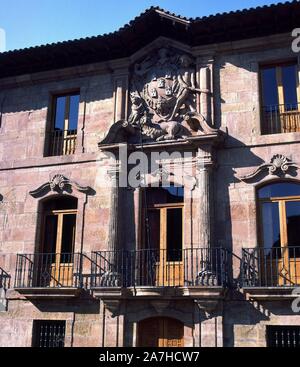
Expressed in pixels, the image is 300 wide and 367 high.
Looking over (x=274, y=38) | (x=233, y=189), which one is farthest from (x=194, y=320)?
(x=274, y=38)

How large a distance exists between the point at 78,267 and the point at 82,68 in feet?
18.3

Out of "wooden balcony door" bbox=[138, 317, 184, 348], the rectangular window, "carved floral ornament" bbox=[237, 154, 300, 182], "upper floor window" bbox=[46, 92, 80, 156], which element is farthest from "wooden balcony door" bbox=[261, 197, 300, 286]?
"upper floor window" bbox=[46, 92, 80, 156]

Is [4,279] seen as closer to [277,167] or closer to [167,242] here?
[167,242]

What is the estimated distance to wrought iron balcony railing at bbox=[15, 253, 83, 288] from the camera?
44.0 ft

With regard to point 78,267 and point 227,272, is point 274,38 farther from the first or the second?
point 78,267

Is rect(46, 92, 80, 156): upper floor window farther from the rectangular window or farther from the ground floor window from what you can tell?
the ground floor window

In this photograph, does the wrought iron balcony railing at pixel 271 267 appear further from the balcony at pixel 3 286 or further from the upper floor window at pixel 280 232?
the balcony at pixel 3 286

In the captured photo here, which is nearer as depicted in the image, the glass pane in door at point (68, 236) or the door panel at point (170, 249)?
the door panel at point (170, 249)

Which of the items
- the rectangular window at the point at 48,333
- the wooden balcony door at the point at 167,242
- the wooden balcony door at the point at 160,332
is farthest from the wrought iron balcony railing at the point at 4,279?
the wooden balcony door at the point at 167,242

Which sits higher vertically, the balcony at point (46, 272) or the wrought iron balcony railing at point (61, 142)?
the wrought iron balcony railing at point (61, 142)

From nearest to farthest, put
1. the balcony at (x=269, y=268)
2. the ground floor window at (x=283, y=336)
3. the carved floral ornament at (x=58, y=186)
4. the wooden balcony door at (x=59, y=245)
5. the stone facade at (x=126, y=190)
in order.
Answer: the ground floor window at (x=283, y=336) → the balcony at (x=269, y=268) → the stone facade at (x=126, y=190) → the wooden balcony door at (x=59, y=245) → the carved floral ornament at (x=58, y=186)

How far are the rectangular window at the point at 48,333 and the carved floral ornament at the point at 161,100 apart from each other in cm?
477

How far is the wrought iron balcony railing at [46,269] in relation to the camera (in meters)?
13.4

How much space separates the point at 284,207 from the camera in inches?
480
